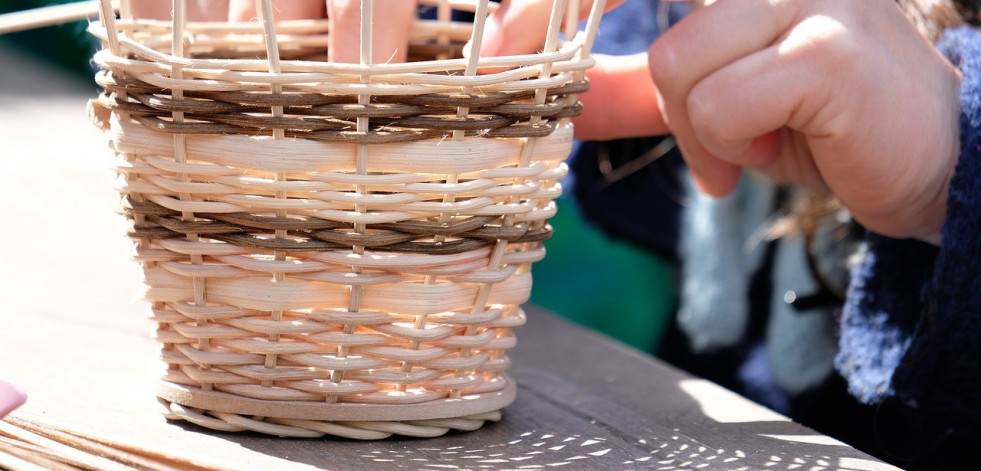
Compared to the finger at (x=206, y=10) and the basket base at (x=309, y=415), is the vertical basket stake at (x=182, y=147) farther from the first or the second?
the finger at (x=206, y=10)

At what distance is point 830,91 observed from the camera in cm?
54

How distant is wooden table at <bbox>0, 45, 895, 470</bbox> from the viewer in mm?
475

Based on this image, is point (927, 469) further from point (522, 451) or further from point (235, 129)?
point (235, 129)

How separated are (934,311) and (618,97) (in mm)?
253

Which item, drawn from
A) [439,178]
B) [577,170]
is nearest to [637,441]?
[439,178]

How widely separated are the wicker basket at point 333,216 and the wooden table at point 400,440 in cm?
2

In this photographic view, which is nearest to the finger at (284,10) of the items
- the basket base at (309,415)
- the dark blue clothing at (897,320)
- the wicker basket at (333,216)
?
the wicker basket at (333,216)

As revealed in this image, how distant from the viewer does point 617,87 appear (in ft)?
2.06

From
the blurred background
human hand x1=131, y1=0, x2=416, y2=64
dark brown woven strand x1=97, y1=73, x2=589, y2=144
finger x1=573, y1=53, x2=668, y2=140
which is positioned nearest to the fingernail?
dark brown woven strand x1=97, y1=73, x2=589, y2=144

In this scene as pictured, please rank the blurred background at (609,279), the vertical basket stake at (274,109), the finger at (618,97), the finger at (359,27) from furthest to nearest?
the blurred background at (609,279) → the finger at (618,97) → the finger at (359,27) → the vertical basket stake at (274,109)

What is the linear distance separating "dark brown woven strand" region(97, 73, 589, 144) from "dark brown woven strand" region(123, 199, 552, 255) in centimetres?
4

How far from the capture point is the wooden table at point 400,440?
475 millimetres

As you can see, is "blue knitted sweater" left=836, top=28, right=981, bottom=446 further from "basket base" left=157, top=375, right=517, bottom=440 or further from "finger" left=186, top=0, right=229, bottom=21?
"finger" left=186, top=0, right=229, bottom=21

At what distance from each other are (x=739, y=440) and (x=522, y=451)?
0.44ft
